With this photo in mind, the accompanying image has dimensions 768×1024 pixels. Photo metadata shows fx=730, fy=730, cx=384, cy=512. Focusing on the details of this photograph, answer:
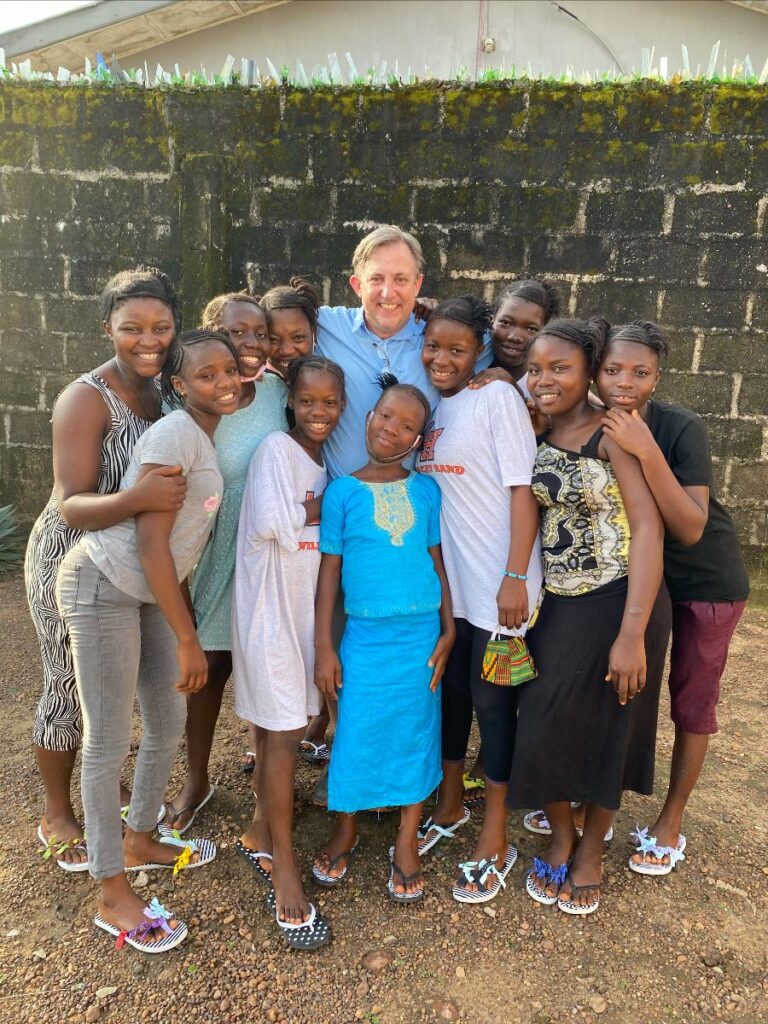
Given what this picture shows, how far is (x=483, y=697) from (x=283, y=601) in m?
0.73

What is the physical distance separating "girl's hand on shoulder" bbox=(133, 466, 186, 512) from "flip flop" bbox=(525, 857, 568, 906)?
166 cm

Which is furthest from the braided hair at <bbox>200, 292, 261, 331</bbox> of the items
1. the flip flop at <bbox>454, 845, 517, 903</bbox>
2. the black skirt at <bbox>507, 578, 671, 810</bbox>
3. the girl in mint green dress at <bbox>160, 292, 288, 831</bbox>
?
the flip flop at <bbox>454, 845, 517, 903</bbox>

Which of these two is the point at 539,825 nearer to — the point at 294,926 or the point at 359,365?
→ the point at 294,926

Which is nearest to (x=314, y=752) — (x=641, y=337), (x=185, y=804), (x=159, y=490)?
(x=185, y=804)

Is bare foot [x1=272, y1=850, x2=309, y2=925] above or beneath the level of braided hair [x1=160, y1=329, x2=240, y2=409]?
beneath

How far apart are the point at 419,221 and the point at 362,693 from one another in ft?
9.81

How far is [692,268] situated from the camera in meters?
4.17

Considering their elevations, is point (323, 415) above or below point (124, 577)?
above

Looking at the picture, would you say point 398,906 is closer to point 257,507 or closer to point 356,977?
point 356,977

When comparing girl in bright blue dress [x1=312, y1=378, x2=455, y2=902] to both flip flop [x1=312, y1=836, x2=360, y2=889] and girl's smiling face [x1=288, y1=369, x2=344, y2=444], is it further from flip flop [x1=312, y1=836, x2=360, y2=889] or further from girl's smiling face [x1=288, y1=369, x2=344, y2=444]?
girl's smiling face [x1=288, y1=369, x2=344, y2=444]

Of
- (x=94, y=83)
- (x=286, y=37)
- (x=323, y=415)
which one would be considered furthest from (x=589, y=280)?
(x=286, y=37)

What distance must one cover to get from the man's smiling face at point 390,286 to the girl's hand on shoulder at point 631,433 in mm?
884

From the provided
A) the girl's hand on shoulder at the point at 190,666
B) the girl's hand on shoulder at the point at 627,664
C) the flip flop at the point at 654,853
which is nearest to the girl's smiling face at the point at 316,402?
the girl's hand on shoulder at the point at 190,666

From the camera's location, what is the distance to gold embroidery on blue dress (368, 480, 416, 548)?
2.30 metres
